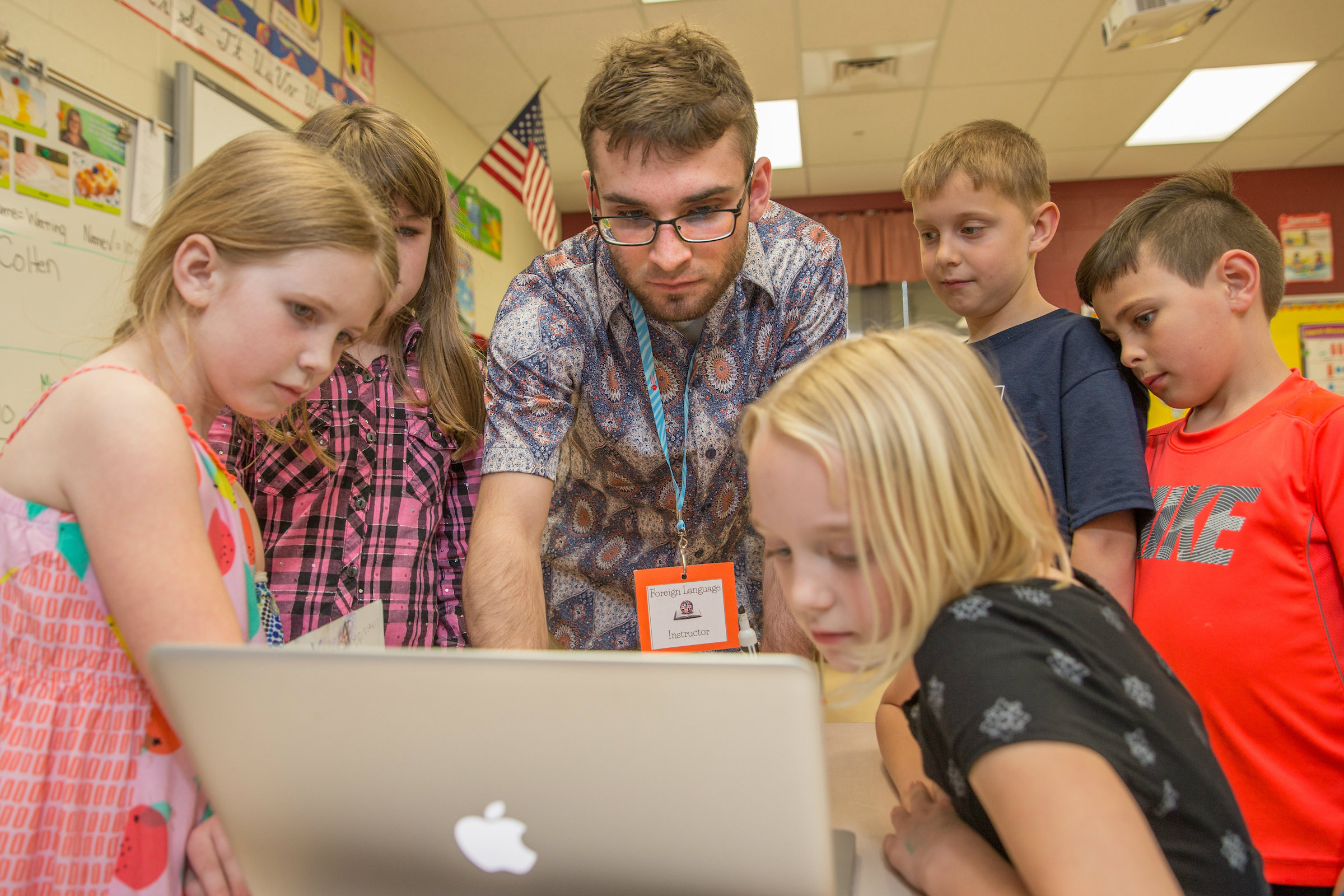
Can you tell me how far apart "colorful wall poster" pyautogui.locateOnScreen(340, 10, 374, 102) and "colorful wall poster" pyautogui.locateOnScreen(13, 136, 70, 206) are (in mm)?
1534

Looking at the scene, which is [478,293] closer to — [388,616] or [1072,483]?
[388,616]

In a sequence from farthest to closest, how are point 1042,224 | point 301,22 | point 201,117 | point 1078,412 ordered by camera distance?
point 301,22
point 201,117
point 1042,224
point 1078,412

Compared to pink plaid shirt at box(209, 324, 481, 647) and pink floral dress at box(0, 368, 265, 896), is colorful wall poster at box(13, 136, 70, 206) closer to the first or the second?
pink plaid shirt at box(209, 324, 481, 647)

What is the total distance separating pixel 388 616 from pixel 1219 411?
47.7 inches

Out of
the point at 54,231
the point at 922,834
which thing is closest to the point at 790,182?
the point at 54,231

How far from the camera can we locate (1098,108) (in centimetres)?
426

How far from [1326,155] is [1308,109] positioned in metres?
0.92

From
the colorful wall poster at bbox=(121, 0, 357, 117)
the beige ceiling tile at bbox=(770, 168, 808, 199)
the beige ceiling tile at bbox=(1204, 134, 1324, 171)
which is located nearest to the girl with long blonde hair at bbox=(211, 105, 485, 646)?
the colorful wall poster at bbox=(121, 0, 357, 117)

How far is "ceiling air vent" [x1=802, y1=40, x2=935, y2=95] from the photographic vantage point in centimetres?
358

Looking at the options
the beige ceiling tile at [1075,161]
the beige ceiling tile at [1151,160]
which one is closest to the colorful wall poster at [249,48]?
the beige ceiling tile at [1075,161]

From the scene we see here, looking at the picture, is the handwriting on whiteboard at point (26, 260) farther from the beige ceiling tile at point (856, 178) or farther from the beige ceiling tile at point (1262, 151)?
the beige ceiling tile at point (1262, 151)

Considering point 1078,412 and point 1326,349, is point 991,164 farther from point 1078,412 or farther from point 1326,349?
point 1326,349

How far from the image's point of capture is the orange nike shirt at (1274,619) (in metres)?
0.99

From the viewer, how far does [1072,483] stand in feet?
3.73
